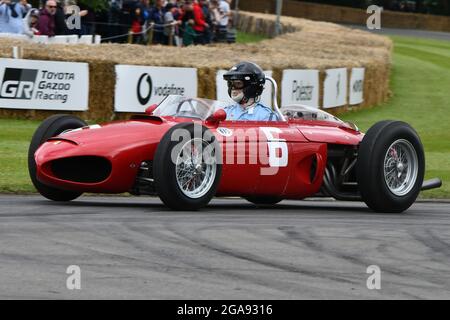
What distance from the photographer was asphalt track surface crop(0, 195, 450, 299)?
22.0ft

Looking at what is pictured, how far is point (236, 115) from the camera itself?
36.3 ft

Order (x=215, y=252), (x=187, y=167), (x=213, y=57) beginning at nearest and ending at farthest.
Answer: (x=215, y=252)
(x=187, y=167)
(x=213, y=57)

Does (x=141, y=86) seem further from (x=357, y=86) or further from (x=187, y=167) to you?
(x=187, y=167)

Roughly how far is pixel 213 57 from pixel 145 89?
2.71 meters

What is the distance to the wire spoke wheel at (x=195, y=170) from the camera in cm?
984

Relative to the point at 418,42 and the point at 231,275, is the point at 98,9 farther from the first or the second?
the point at 418,42

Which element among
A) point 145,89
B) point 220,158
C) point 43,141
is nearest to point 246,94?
point 220,158

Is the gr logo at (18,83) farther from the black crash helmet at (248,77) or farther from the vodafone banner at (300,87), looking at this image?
the black crash helmet at (248,77)

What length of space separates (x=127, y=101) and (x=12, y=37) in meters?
3.01

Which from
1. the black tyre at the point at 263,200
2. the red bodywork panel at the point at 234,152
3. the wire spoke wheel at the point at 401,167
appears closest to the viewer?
the red bodywork panel at the point at 234,152

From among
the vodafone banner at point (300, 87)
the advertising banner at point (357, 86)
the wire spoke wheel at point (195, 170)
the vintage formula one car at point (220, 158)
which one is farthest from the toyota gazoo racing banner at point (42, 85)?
the wire spoke wheel at point (195, 170)

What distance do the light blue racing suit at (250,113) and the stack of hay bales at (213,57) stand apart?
892cm

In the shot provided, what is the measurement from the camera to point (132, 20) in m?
26.8
